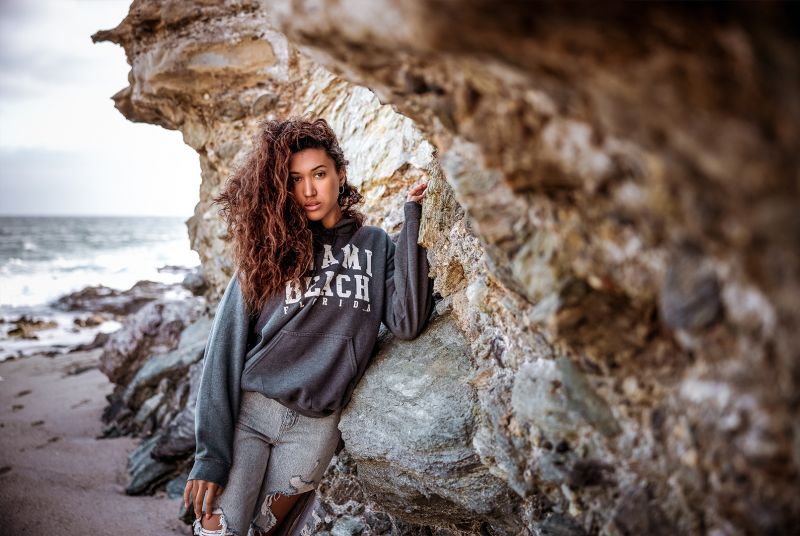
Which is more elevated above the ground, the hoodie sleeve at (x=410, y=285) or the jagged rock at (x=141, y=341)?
the hoodie sleeve at (x=410, y=285)

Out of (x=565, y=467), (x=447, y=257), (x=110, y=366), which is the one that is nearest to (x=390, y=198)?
(x=447, y=257)

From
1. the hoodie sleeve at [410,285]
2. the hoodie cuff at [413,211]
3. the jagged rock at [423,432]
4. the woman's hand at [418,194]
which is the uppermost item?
the woman's hand at [418,194]

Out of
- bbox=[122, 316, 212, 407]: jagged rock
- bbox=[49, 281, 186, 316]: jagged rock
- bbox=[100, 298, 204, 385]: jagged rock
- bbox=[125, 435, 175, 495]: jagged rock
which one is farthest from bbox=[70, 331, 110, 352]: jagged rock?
bbox=[125, 435, 175, 495]: jagged rock

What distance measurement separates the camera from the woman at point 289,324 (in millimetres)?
2494

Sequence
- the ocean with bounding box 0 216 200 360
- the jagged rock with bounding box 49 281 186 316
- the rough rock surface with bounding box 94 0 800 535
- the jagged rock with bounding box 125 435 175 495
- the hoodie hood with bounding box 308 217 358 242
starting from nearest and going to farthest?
the rough rock surface with bounding box 94 0 800 535 → the hoodie hood with bounding box 308 217 358 242 → the jagged rock with bounding box 125 435 175 495 → the ocean with bounding box 0 216 200 360 → the jagged rock with bounding box 49 281 186 316

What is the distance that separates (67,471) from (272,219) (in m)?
3.66

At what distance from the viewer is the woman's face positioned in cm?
259

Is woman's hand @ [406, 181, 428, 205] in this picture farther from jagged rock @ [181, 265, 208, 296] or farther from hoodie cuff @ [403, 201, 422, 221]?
jagged rock @ [181, 265, 208, 296]

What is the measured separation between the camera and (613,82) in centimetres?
86

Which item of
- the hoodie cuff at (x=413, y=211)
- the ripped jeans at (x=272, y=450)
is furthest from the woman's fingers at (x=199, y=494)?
the hoodie cuff at (x=413, y=211)

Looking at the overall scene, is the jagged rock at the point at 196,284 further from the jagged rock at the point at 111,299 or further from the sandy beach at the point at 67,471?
the jagged rock at the point at 111,299

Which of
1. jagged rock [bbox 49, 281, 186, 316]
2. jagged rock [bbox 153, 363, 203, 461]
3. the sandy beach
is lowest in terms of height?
jagged rock [bbox 49, 281, 186, 316]

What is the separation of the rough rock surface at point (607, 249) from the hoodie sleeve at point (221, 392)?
2.44 ft

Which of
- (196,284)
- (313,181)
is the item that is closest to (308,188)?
(313,181)
